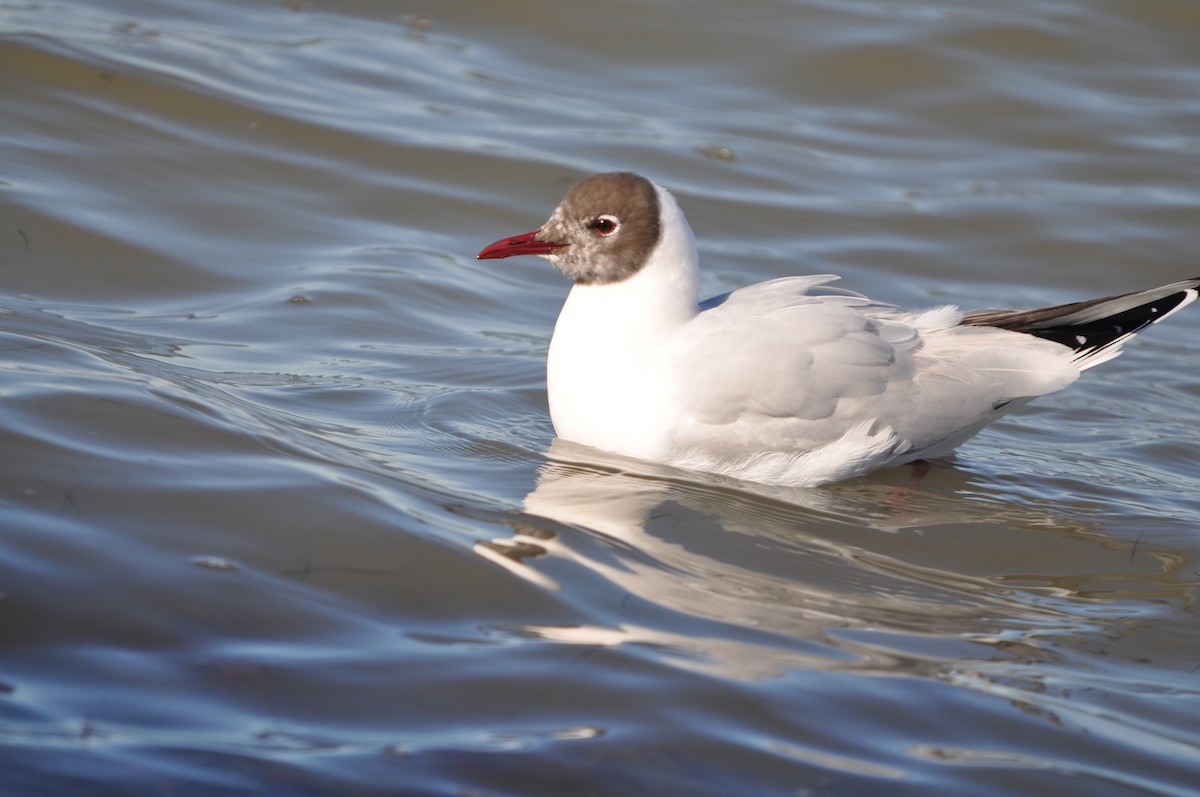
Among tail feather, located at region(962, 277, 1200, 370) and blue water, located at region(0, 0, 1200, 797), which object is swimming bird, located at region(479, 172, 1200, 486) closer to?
tail feather, located at region(962, 277, 1200, 370)

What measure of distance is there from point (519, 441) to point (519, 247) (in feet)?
2.39

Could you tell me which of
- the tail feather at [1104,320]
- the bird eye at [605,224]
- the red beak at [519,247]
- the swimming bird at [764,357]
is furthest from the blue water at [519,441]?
the bird eye at [605,224]

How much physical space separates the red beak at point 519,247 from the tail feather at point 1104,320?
1.91 metres

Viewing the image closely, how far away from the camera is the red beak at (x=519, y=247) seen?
5.27 meters

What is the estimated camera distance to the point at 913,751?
3.28 m

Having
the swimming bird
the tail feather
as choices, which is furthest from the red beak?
the tail feather

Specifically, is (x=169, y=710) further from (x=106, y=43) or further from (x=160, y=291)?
(x=106, y=43)

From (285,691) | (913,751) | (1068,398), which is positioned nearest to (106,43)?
(1068,398)

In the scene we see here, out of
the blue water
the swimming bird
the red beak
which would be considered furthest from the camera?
the red beak

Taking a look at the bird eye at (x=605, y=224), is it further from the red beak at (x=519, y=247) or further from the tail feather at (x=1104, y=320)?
the tail feather at (x=1104, y=320)

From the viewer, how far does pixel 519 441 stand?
5316 millimetres

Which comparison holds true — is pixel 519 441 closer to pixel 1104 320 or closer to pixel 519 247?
pixel 519 247

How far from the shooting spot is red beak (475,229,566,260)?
5273 millimetres

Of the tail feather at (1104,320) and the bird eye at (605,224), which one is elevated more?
the bird eye at (605,224)
